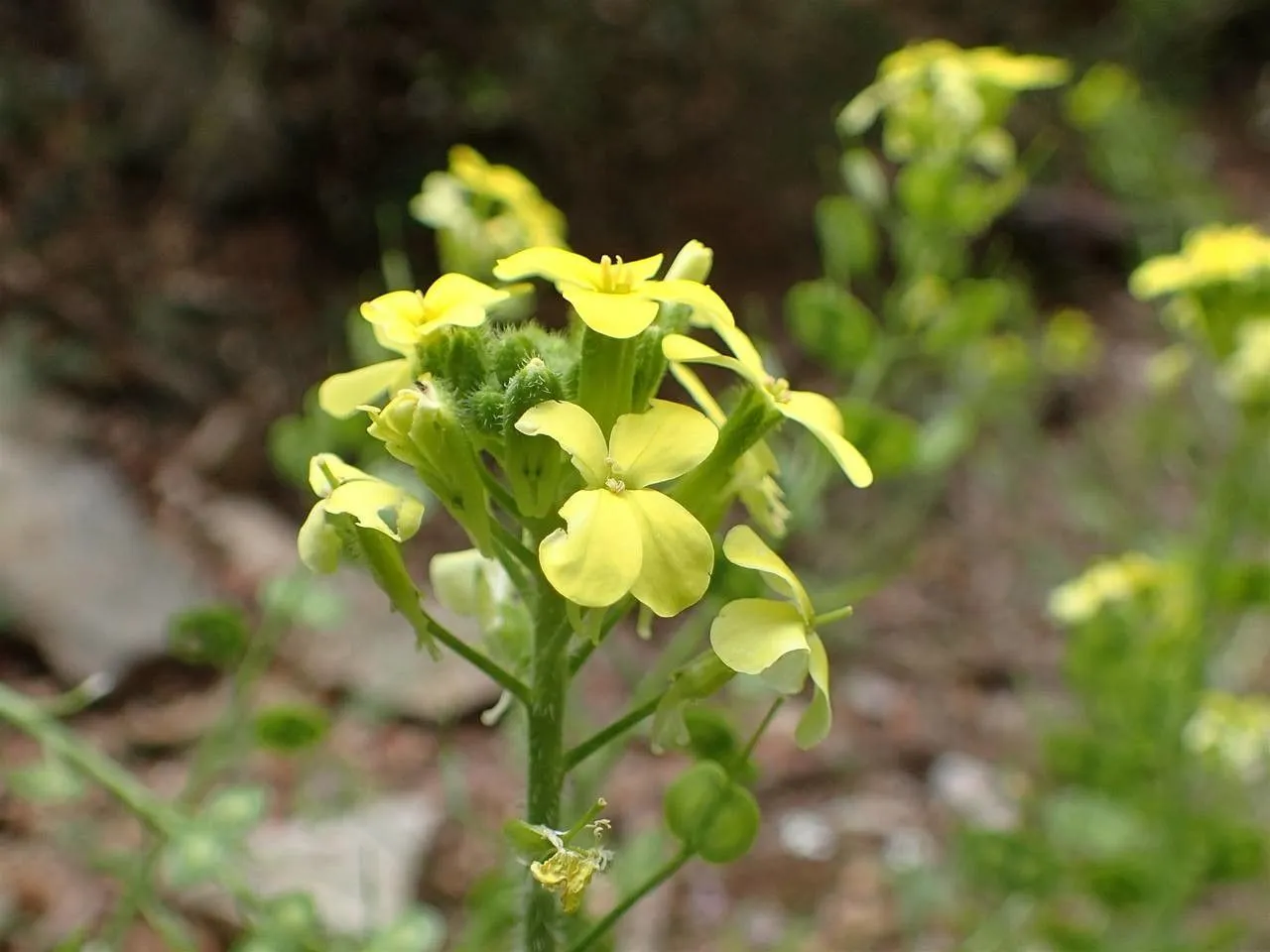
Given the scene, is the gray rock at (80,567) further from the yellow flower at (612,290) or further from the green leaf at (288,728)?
the yellow flower at (612,290)

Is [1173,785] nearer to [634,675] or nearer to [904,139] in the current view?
[634,675]

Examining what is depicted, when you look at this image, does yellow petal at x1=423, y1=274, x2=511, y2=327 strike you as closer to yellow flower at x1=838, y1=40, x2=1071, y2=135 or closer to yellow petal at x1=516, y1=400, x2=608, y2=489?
yellow petal at x1=516, y1=400, x2=608, y2=489

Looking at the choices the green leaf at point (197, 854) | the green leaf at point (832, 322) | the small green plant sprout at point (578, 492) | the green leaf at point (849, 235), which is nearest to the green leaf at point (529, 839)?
the small green plant sprout at point (578, 492)

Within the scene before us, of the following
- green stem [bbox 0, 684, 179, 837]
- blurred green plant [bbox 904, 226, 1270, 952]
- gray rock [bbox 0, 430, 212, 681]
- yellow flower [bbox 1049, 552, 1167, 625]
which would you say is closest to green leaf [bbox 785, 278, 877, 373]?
blurred green plant [bbox 904, 226, 1270, 952]

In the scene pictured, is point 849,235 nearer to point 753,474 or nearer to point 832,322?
point 832,322

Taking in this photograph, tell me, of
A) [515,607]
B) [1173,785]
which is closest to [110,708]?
[515,607]
